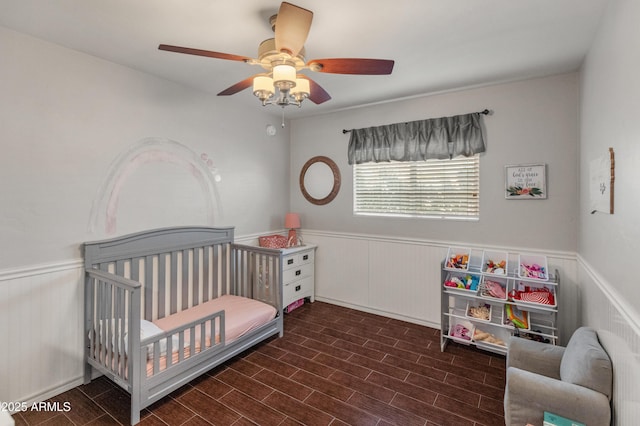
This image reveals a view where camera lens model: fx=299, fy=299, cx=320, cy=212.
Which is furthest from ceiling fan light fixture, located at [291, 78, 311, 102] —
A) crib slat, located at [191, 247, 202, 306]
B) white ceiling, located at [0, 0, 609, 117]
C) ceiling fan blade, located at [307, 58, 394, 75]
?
crib slat, located at [191, 247, 202, 306]

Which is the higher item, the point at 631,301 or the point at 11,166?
the point at 11,166

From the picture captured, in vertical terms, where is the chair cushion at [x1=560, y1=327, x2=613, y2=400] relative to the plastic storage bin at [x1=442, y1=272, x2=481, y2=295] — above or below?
below

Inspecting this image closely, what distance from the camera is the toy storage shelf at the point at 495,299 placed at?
A: 247cm

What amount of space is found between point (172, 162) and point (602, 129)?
3.26m

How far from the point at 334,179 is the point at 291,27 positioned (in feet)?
8.31

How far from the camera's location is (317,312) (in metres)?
3.67

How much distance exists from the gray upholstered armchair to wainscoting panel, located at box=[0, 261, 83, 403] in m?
2.89

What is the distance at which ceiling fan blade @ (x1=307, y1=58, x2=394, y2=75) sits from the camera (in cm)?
161

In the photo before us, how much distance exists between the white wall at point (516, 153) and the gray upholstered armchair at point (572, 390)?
124 cm

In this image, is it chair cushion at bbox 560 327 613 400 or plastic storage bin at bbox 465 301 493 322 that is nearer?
chair cushion at bbox 560 327 613 400

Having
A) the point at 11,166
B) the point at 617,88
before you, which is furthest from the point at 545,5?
the point at 11,166

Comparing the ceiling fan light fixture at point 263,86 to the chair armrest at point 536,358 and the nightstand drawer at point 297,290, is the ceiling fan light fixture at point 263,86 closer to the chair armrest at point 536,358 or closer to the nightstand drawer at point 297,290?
the chair armrest at point 536,358

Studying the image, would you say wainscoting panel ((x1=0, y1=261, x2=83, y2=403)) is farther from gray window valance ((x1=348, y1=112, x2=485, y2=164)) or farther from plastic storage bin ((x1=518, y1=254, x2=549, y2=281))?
plastic storage bin ((x1=518, y1=254, x2=549, y2=281))

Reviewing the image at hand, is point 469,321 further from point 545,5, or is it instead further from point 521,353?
point 545,5
